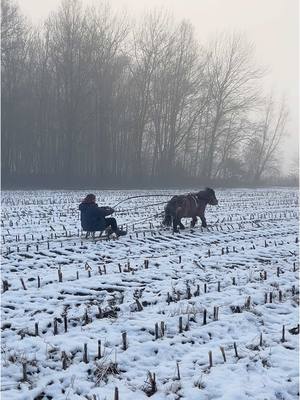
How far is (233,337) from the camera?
559cm

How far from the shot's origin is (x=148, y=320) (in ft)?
19.7

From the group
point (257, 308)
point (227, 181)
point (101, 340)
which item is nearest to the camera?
point (101, 340)

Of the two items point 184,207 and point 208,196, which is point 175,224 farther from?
point 208,196

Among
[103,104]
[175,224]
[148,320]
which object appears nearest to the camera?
[148,320]

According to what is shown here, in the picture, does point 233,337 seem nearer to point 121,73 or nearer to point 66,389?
point 66,389

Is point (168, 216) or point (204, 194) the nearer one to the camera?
point (168, 216)

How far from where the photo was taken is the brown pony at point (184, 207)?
13258 mm

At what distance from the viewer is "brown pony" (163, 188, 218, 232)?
1326cm

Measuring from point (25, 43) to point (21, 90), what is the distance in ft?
18.1

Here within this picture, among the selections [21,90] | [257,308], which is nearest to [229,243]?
[257,308]

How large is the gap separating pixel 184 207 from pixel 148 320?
7.61m

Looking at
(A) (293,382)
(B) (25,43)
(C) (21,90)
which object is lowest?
(A) (293,382)

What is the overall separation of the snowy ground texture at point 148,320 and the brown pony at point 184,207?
182 cm

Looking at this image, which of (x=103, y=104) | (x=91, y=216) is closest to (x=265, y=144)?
(x=103, y=104)
